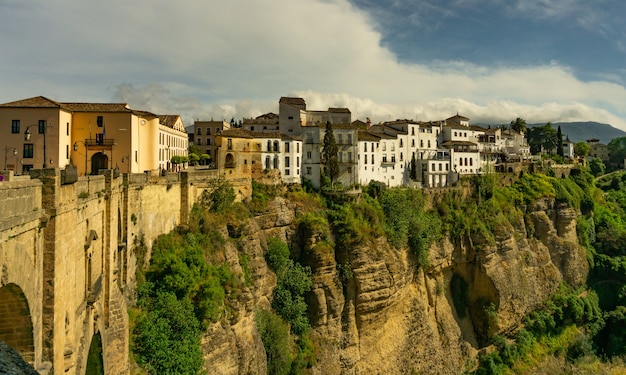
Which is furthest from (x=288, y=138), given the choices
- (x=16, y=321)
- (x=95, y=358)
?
(x=16, y=321)

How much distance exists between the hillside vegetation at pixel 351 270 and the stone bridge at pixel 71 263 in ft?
6.73

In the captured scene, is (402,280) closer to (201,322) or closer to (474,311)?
(474,311)

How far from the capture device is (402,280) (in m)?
33.2

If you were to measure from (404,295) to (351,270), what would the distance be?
20.9 ft

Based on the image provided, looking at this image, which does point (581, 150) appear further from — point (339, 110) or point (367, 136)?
point (339, 110)

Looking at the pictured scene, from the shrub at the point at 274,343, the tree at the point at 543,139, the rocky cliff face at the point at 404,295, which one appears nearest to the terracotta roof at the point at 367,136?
the rocky cliff face at the point at 404,295

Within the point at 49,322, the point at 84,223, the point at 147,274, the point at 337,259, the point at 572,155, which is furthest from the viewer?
the point at 572,155

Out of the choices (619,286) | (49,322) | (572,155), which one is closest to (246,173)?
(49,322)

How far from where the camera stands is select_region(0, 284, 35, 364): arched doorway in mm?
8359

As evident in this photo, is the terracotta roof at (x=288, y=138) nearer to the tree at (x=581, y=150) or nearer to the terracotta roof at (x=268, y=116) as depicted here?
the terracotta roof at (x=268, y=116)

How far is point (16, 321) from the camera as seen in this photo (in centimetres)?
884

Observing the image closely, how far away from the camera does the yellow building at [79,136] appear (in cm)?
2294

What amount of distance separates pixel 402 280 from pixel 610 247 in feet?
122

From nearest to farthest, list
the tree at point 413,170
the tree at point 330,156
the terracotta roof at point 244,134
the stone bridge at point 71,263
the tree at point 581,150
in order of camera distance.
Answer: the stone bridge at point 71,263 < the terracotta roof at point 244,134 < the tree at point 330,156 < the tree at point 413,170 < the tree at point 581,150
